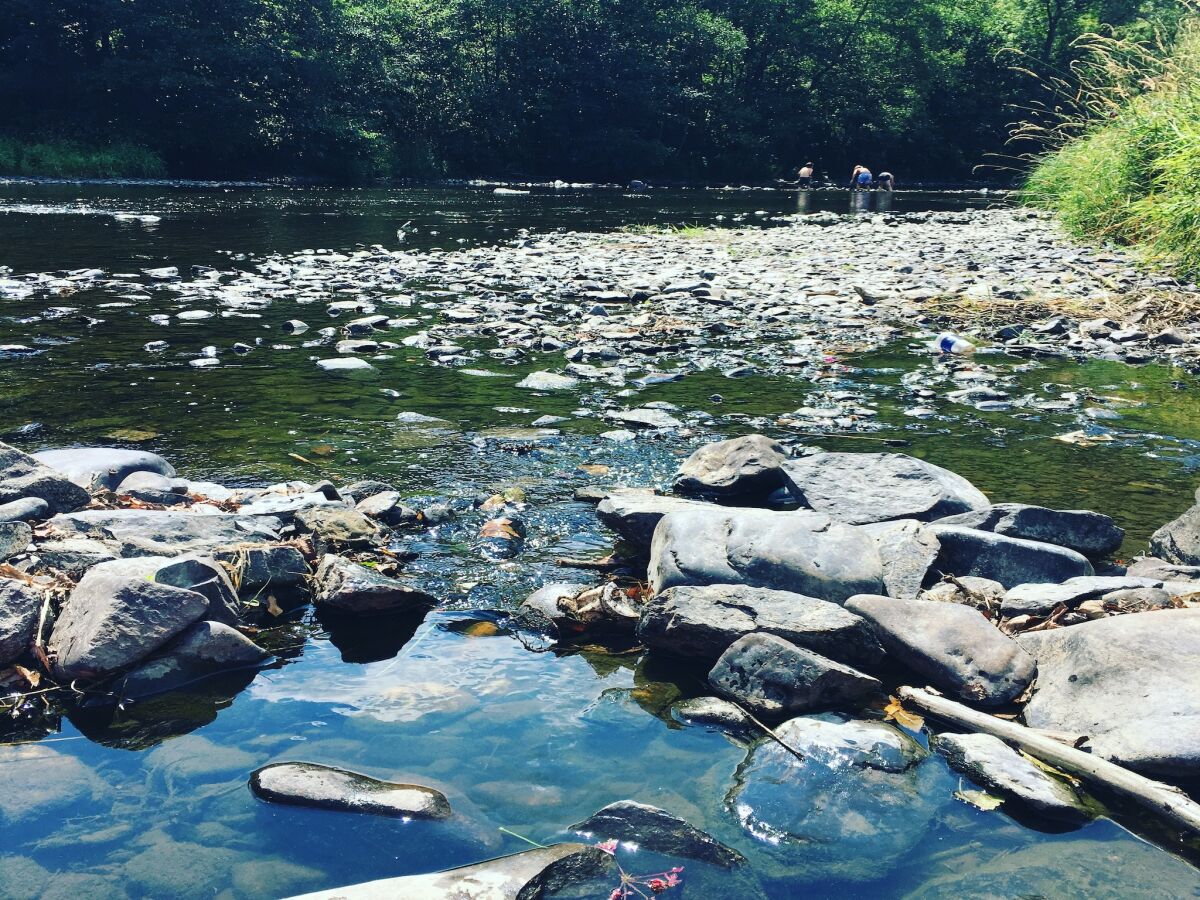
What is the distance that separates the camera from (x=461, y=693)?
280 cm

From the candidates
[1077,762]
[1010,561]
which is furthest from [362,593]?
[1010,561]

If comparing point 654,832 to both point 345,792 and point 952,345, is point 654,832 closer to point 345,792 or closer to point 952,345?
point 345,792

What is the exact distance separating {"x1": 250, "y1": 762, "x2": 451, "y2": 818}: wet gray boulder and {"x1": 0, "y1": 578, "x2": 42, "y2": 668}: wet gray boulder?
928 mm

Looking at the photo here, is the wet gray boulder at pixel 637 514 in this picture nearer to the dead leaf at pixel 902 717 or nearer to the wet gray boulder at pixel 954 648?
the wet gray boulder at pixel 954 648

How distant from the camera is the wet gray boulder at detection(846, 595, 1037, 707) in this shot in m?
2.78

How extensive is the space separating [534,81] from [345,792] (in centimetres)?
4658

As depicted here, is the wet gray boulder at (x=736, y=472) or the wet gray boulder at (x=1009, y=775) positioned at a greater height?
the wet gray boulder at (x=736, y=472)

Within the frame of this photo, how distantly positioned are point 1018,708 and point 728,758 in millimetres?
883

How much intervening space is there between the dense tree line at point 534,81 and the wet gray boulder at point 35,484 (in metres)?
36.4

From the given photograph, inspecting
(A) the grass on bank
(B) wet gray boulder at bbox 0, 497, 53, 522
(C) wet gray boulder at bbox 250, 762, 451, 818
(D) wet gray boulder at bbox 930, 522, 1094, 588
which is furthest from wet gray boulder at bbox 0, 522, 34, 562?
(A) the grass on bank

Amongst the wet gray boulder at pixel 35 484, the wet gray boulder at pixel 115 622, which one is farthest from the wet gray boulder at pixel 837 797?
the wet gray boulder at pixel 35 484

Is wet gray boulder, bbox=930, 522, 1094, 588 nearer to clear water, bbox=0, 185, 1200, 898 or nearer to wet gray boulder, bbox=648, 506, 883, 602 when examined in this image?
wet gray boulder, bbox=648, 506, 883, 602

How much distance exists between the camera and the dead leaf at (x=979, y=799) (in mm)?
2312

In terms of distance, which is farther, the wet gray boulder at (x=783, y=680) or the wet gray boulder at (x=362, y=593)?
the wet gray boulder at (x=362, y=593)
